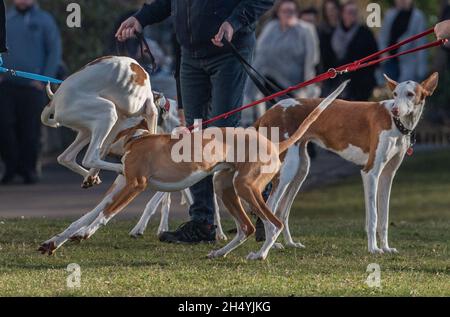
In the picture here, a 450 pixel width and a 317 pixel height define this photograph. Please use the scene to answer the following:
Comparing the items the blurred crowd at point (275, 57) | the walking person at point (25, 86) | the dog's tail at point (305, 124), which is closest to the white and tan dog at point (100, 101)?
the dog's tail at point (305, 124)

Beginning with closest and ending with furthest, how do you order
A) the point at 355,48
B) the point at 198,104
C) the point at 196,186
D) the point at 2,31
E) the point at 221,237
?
the point at 2,31 → the point at 198,104 → the point at 196,186 → the point at 221,237 → the point at 355,48

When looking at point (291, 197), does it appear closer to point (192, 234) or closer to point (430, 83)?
point (192, 234)

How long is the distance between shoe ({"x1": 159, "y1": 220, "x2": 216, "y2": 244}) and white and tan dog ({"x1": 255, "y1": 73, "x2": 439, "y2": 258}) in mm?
525

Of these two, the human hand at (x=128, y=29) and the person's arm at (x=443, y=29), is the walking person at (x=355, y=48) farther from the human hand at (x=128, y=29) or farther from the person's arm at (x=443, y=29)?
the person's arm at (x=443, y=29)

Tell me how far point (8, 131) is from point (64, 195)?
1949mm

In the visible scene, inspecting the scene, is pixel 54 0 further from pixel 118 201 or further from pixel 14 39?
pixel 118 201

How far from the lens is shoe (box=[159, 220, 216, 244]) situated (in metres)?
10.6

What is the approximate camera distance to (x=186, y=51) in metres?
10.6

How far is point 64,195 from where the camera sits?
16219 millimetres

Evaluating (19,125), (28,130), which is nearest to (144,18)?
(28,130)

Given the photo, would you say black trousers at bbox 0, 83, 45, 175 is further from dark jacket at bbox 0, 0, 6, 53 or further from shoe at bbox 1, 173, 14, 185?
dark jacket at bbox 0, 0, 6, 53

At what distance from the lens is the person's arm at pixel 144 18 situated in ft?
34.0

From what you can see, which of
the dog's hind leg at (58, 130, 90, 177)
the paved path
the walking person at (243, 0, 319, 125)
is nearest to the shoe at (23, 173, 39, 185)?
the paved path

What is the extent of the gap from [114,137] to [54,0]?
40.6 ft
